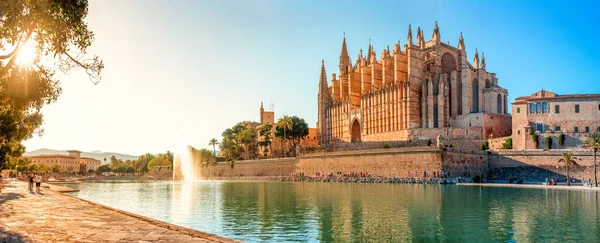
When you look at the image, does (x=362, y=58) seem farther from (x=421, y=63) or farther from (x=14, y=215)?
(x=14, y=215)

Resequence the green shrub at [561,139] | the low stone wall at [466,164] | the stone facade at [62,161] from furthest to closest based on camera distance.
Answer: the stone facade at [62,161] → the low stone wall at [466,164] → the green shrub at [561,139]

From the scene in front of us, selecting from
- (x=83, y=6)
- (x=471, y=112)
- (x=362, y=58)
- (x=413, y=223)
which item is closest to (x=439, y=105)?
(x=471, y=112)

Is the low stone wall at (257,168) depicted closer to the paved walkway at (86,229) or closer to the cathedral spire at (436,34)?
the cathedral spire at (436,34)

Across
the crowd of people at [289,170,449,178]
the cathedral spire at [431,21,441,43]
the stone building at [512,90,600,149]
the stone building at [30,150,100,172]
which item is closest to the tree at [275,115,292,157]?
the crowd of people at [289,170,449,178]

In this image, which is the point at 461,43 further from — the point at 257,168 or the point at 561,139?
the point at 257,168

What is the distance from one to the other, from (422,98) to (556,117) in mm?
20876

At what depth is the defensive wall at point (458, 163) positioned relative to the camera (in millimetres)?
49094

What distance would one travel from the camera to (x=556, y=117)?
2013 inches

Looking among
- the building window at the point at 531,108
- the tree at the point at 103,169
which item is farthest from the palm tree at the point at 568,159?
the tree at the point at 103,169

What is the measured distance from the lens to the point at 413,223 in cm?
2011

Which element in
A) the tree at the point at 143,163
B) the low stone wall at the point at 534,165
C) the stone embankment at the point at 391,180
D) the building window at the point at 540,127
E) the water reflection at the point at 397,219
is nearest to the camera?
the water reflection at the point at 397,219

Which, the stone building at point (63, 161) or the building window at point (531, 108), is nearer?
the building window at point (531, 108)

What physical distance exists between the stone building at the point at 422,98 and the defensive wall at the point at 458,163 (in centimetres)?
792

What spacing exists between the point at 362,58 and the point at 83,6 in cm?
7399
